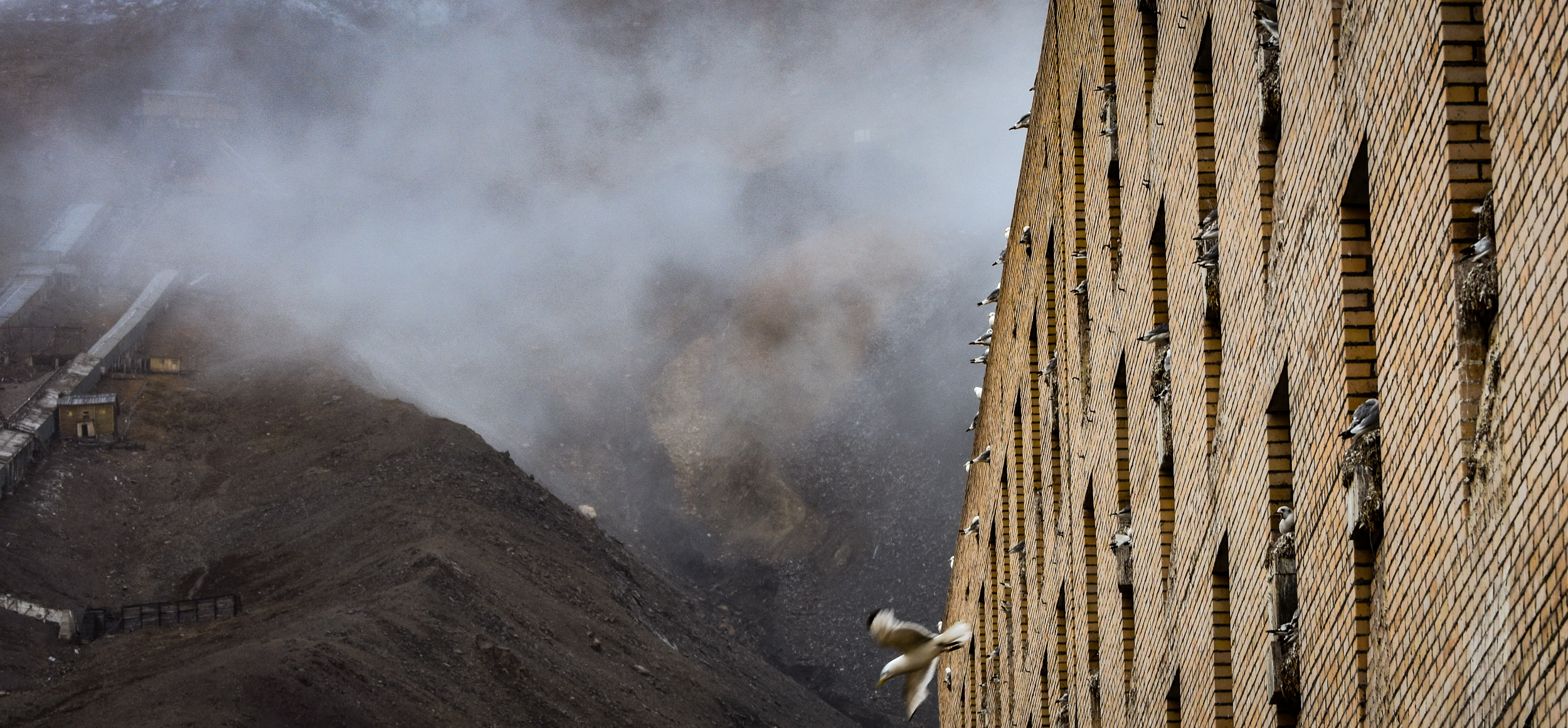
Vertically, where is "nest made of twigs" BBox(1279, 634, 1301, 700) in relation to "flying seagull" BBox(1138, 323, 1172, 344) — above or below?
below

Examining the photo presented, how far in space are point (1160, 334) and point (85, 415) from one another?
4719cm

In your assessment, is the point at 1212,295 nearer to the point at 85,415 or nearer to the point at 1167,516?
the point at 1167,516

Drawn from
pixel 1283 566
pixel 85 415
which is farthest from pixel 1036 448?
pixel 85 415

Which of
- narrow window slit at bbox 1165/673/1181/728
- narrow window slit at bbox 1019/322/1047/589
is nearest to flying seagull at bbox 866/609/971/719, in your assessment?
narrow window slit at bbox 1165/673/1181/728

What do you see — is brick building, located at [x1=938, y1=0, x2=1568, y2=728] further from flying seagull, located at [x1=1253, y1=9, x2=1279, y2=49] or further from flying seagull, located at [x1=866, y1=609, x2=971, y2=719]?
flying seagull, located at [x1=866, y1=609, x2=971, y2=719]

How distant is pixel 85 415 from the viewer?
49.8m

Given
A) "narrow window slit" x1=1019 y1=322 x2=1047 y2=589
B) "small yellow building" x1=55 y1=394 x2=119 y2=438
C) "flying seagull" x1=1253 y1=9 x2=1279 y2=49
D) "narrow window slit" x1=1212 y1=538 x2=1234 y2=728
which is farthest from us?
"small yellow building" x1=55 y1=394 x2=119 y2=438

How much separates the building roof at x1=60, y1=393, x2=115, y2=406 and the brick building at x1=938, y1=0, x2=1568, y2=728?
4352cm

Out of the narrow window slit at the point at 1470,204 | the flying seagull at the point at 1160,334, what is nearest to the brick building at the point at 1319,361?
the narrow window slit at the point at 1470,204

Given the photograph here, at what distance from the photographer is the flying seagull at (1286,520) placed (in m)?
7.91

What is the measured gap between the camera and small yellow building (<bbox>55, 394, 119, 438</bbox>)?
1946 inches

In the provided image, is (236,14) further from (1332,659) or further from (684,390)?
(1332,659)

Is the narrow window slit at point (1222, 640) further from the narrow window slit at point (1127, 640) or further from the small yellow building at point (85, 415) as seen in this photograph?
the small yellow building at point (85, 415)

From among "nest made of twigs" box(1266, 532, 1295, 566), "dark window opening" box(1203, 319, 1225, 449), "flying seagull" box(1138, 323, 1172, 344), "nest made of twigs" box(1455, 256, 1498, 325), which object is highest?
"flying seagull" box(1138, 323, 1172, 344)
